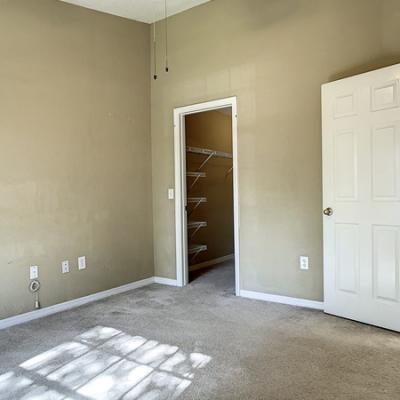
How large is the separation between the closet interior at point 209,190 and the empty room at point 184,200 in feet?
2.40

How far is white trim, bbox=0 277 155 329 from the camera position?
3139mm

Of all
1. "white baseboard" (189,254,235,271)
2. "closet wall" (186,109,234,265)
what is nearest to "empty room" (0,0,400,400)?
"white baseboard" (189,254,235,271)

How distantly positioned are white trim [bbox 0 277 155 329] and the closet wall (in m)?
1.12

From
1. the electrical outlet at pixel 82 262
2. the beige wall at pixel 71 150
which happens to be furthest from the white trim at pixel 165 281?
the electrical outlet at pixel 82 262

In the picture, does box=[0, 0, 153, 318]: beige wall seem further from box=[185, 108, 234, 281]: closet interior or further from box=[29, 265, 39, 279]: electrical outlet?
box=[185, 108, 234, 281]: closet interior

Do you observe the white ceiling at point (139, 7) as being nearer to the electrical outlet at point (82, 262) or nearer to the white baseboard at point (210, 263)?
the electrical outlet at point (82, 262)

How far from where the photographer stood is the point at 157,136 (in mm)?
4457

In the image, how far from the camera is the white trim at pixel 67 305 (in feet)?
10.3

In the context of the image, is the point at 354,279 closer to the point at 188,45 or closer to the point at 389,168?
the point at 389,168

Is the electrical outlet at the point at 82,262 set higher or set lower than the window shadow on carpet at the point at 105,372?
higher

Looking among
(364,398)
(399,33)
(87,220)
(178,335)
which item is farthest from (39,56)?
(364,398)

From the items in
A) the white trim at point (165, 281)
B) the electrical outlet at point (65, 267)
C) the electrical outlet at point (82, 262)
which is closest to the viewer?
the electrical outlet at point (65, 267)

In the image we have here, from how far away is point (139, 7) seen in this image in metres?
3.91

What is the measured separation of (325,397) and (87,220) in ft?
8.94
